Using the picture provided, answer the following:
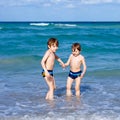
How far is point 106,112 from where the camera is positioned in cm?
652

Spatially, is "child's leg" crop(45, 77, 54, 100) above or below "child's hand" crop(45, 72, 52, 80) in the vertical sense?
below

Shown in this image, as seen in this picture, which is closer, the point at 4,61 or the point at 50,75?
the point at 50,75

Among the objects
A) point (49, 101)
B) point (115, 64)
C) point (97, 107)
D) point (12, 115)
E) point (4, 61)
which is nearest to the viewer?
point (12, 115)

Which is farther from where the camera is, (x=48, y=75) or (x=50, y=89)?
(x=50, y=89)

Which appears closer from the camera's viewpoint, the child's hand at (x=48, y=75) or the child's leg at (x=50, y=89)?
the child's hand at (x=48, y=75)

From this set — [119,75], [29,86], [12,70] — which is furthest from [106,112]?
[12,70]

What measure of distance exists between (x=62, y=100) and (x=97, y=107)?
2.88 feet

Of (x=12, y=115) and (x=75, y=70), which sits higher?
(x=75, y=70)

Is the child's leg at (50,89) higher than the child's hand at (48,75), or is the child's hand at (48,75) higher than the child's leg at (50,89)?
the child's hand at (48,75)

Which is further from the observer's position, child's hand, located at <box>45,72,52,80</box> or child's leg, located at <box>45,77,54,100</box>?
child's leg, located at <box>45,77,54,100</box>

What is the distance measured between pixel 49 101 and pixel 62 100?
0.91 ft

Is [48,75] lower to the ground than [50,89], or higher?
higher

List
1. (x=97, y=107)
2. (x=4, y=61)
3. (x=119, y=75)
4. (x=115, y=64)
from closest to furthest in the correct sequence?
(x=97, y=107), (x=119, y=75), (x=115, y=64), (x=4, y=61)

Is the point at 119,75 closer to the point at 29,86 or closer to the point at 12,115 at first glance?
the point at 29,86
